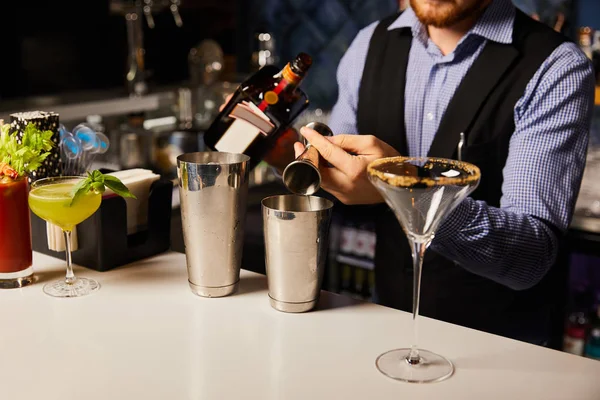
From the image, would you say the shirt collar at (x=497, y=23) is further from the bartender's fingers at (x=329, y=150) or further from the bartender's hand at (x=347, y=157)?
the bartender's fingers at (x=329, y=150)

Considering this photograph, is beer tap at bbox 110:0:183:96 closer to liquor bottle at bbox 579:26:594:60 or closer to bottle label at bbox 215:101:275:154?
liquor bottle at bbox 579:26:594:60

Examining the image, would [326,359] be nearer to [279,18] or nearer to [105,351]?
[105,351]

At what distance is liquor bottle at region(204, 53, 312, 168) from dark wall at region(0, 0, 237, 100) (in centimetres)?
192

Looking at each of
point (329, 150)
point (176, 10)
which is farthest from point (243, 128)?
point (176, 10)

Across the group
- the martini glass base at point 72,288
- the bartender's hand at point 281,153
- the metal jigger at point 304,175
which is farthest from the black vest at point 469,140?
the martini glass base at point 72,288

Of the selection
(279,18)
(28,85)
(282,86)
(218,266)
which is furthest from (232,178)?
(279,18)

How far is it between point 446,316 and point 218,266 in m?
0.96

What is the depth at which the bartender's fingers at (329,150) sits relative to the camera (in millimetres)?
1313

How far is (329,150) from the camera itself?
4.31ft

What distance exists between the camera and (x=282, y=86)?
5.15 feet

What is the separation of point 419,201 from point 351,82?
128 centimetres

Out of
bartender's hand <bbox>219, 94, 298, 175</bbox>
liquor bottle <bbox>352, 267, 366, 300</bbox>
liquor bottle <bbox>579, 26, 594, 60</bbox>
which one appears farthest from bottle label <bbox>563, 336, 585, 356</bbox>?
bartender's hand <bbox>219, 94, 298, 175</bbox>

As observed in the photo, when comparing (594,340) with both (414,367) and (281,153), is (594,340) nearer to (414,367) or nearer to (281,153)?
(281,153)

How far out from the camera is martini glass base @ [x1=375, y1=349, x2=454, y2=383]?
1.07 metres
